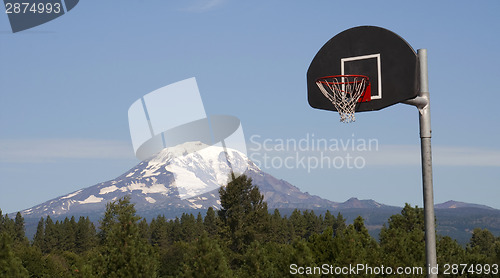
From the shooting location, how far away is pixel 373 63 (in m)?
12.9

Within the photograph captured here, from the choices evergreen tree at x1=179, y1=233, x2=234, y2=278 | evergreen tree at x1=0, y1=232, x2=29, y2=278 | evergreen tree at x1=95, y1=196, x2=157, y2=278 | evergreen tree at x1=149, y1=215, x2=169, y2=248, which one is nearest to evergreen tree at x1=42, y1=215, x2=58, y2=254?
evergreen tree at x1=149, y1=215, x2=169, y2=248

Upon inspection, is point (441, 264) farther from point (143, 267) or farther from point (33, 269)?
point (33, 269)

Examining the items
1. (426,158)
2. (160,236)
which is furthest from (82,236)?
(426,158)

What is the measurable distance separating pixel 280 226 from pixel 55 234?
57.1m

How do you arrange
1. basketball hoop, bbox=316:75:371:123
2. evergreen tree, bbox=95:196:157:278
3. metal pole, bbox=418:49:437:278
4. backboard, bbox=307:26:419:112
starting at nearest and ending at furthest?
metal pole, bbox=418:49:437:278 < backboard, bbox=307:26:419:112 < basketball hoop, bbox=316:75:371:123 < evergreen tree, bbox=95:196:157:278

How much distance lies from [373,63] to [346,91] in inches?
30.1

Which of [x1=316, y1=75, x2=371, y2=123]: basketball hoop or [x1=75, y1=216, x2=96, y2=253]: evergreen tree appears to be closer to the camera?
[x1=316, y1=75, x2=371, y2=123]: basketball hoop

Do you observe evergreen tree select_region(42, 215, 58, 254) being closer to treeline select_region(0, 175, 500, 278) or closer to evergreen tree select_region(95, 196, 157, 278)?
treeline select_region(0, 175, 500, 278)

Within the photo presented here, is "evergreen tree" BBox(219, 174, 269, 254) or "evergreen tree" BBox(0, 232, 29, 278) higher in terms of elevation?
"evergreen tree" BBox(219, 174, 269, 254)

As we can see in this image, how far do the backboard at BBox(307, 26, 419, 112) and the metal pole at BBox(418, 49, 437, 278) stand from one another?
0.15m

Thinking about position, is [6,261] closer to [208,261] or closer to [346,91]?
[208,261]

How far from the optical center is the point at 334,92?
13547mm

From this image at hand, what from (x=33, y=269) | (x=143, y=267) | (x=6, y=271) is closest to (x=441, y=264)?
(x=143, y=267)

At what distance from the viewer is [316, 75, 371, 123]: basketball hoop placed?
512 inches
